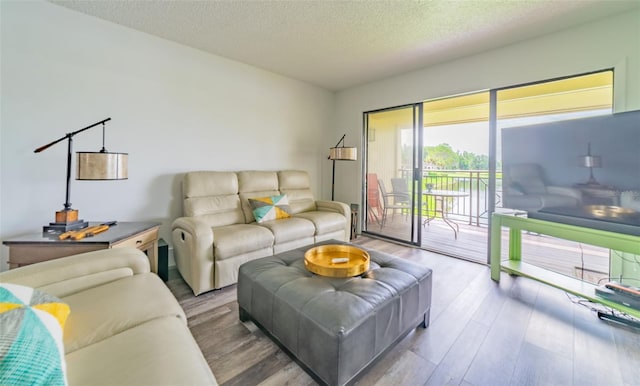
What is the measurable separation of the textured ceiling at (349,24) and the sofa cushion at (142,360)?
2373 mm

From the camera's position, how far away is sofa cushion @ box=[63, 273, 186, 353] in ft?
3.15

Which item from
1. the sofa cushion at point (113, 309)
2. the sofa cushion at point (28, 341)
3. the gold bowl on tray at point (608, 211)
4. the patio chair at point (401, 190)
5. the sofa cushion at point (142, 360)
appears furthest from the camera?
the patio chair at point (401, 190)

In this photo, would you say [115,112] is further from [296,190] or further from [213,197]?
[296,190]

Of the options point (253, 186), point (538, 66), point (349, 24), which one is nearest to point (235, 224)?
point (253, 186)

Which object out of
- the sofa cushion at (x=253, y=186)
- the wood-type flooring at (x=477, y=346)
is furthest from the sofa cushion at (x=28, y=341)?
the sofa cushion at (x=253, y=186)

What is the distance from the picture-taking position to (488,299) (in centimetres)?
210

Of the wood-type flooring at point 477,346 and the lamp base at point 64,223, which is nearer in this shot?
the wood-type flooring at point 477,346

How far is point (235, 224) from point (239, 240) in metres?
0.62

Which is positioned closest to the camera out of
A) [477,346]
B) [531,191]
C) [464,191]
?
[477,346]

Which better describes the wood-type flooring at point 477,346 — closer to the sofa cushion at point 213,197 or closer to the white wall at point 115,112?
the sofa cushion at point 213,197

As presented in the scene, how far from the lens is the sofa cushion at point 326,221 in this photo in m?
3.01

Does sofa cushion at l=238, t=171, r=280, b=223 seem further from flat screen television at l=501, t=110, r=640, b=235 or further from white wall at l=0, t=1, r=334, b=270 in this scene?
flat screen television at l=501, t=110, r=640, b=235

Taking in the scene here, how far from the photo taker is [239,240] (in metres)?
2.29

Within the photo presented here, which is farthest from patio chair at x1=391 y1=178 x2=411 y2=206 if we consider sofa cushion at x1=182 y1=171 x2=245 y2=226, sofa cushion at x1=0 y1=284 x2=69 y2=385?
sofa cushion at x1=0 y1=284 x2=69 y2=385
